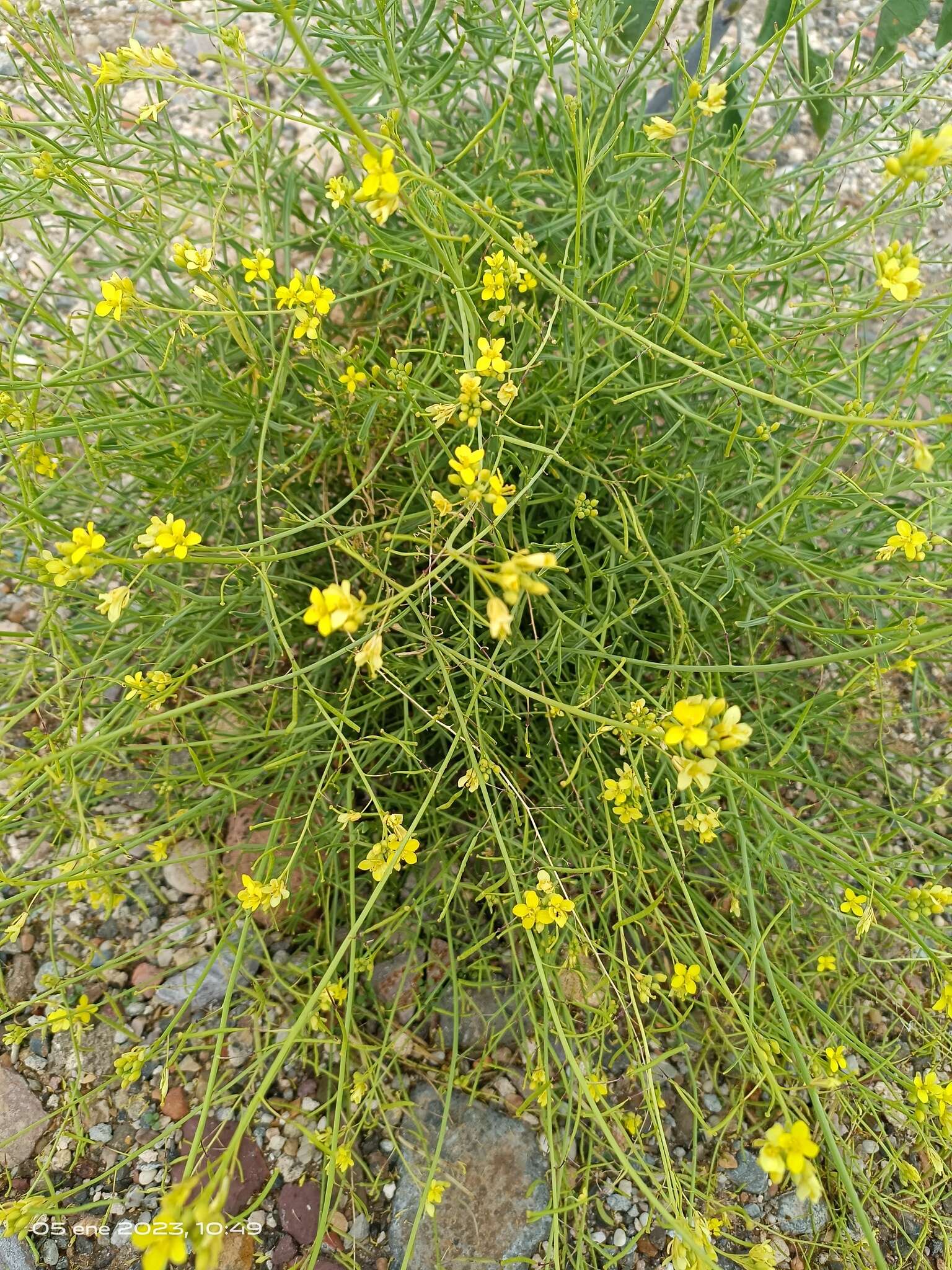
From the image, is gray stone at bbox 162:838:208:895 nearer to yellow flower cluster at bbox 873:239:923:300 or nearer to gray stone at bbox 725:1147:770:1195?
gray stone at bbox 725:1147:770:1195

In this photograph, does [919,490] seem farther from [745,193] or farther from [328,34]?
[328,34]

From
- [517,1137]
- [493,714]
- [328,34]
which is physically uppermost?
[328,34]

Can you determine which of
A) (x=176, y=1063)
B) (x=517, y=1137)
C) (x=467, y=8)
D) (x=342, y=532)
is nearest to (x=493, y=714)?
(x=342, y=532)

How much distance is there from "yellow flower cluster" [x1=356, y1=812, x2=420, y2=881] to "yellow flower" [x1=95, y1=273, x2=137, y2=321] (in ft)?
3.69

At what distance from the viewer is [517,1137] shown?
202 cm

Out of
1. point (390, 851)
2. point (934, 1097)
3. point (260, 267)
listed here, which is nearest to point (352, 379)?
point (260, 267)

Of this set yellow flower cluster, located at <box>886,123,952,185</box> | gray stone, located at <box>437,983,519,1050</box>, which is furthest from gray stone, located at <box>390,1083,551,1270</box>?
yellow flower cluster, located at <box>886,123,952,185</box>

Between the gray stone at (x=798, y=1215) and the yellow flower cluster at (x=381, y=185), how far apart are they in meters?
2.40

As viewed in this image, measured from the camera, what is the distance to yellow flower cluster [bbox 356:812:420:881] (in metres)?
1.44

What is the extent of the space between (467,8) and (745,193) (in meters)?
0.91

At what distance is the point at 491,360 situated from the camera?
5.05 feet

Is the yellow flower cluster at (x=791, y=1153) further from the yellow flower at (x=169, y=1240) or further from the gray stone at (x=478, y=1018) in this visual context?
the gray stone at (x=478, y=1018)

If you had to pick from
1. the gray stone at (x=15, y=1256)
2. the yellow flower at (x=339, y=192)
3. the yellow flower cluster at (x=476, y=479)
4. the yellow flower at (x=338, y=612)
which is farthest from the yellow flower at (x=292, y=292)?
the gray stone at (x=15, y=1256)

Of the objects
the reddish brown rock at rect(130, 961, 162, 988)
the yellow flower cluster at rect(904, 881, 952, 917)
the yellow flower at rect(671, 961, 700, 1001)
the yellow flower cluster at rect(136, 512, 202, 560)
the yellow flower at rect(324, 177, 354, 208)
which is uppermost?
the yellow flower at rect(324, 177, 354, 208)
